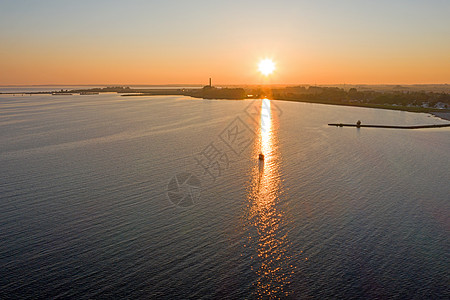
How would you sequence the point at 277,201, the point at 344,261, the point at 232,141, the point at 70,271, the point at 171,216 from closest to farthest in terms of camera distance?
the point at 70,271, the point at 344,261, the point at 171,216, the point at 277,201, the point at 232,141

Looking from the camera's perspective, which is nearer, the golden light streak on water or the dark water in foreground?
the dark water in foreground

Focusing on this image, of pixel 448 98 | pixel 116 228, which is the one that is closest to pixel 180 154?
pixel 116 228

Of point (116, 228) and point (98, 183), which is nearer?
point (116, 228)

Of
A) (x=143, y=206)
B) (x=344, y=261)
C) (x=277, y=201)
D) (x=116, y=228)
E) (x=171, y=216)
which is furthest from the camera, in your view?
(x=277, y=201)

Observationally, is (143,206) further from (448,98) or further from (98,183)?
(448,98)

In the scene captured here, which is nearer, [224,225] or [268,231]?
[268,231]

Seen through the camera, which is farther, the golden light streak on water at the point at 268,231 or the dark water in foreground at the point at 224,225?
the golden light streak on water at the point at 268,231
